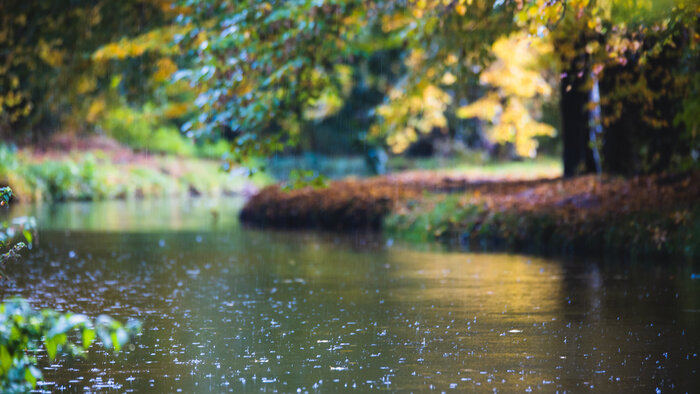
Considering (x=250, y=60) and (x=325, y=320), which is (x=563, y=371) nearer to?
(x=325, y=320)

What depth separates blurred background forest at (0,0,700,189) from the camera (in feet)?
38.2

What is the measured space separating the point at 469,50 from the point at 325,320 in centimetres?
674

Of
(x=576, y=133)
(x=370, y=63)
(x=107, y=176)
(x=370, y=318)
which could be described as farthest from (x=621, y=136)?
(x=107, y=176)

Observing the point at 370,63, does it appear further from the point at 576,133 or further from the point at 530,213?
the point at 530,213

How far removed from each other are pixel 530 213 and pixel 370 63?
1913 centimetres

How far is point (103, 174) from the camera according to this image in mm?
36062

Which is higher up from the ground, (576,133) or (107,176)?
(576,133)

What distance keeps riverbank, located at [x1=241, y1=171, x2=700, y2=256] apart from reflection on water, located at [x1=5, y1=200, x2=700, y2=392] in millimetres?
1037

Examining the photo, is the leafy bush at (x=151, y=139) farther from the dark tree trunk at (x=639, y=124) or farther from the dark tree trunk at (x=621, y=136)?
the dark tree trunk at (x=639, y=124)

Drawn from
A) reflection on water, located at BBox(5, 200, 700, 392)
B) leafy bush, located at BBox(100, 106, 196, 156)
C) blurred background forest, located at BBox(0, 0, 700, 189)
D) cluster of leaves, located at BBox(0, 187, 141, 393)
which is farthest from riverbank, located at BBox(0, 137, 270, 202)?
cluster of leaves, located at BBox(0, 187, 141, 393)

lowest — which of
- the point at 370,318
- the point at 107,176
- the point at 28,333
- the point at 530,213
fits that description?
the point at 370,318

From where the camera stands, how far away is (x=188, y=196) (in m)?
39.8

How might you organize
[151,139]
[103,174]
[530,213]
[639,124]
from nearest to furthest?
[530,213]
[639,124]
[103,174]
[151,139]

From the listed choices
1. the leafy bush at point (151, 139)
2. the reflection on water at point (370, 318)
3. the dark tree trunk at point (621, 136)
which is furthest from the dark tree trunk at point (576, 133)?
the leafy bush at point (151, 139)
